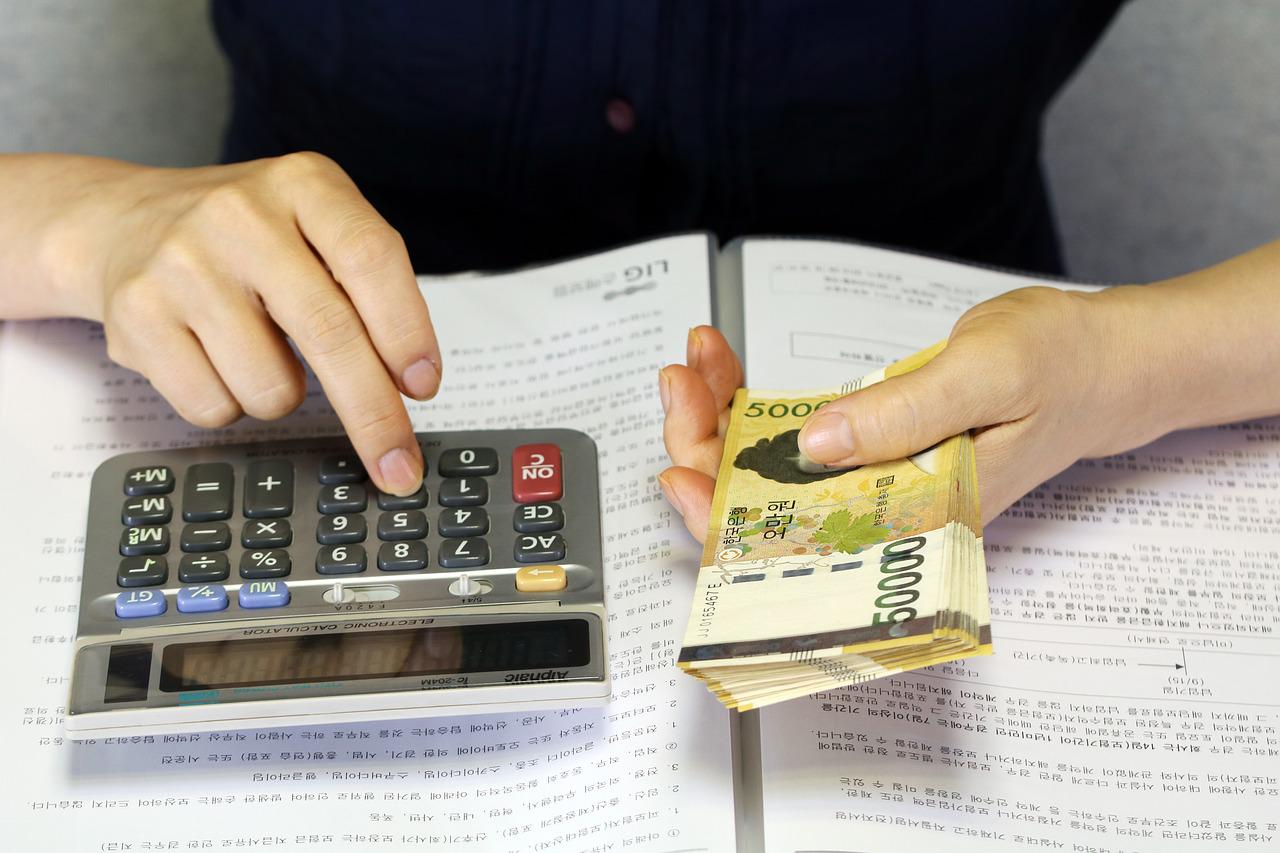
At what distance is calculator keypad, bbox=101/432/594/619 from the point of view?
447 mm

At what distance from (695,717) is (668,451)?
0.37 ft

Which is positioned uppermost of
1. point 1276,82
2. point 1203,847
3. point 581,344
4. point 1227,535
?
point 1276,82

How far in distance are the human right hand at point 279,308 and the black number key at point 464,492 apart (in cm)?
1

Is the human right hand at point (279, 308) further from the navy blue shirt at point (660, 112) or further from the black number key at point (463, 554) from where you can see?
the navy blue shirt at point (660, 112)

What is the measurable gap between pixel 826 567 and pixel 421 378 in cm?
18

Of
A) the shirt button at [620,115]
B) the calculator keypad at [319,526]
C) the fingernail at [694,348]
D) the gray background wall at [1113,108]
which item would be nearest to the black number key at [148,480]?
the calculator keypad at [319,526]

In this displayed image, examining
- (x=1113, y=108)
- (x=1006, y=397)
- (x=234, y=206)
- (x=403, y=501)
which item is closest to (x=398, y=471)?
(x=403, y=501)

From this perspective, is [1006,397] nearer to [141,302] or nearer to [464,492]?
[464,492]

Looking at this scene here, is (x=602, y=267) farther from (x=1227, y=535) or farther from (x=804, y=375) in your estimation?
(x=1227, y=535)

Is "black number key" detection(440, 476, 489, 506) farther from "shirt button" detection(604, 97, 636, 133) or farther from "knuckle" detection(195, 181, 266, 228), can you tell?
"shirt button" detection(604, 97, 636, 133)

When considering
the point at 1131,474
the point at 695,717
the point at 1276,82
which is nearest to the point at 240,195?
the point at 695,717

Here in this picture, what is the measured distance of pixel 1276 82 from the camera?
105 centimetres

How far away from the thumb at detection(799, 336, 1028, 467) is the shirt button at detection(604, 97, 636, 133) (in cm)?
29

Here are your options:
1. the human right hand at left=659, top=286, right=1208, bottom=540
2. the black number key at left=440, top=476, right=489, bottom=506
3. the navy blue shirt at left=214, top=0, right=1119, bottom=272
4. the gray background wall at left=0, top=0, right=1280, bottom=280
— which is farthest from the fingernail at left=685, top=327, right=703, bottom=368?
the gray background wall at left=0, top=0, right=1280, bottom=280
